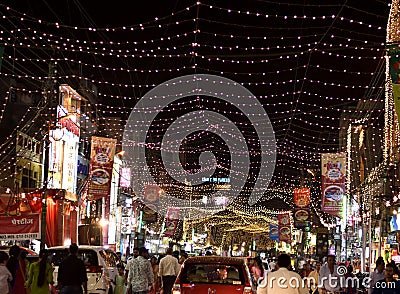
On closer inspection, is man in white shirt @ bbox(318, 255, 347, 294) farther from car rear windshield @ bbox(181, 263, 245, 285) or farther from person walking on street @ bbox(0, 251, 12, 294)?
person walking on street @ bbox(0, 251, 12, 294)

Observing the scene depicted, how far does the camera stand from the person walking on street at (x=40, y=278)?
14.7 meters

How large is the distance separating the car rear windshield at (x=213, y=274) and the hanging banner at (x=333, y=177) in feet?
74.5

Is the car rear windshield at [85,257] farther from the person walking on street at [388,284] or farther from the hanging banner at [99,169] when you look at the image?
the hanging banner at [99,169]

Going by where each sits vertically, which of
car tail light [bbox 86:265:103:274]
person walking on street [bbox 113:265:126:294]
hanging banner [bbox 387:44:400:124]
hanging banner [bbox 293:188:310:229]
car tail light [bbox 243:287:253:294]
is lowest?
person walking on street [bbox 113:265:126:294]

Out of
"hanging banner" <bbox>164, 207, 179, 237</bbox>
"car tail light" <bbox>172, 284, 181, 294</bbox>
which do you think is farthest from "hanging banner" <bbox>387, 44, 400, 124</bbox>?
"hanging banner" <bbox>164, 207, 179, 237</bbox>

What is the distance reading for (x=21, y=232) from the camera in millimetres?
27828

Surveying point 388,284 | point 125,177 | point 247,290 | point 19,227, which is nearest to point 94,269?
point 247,290

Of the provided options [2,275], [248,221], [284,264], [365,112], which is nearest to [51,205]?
[2,275]

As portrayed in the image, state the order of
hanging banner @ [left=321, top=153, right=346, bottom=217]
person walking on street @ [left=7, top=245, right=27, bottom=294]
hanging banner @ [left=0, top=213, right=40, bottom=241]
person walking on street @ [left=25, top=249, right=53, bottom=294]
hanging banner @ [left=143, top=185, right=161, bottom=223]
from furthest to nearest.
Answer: hanging banner @ [left=143, top=185, right=161, bottom=223] → hanging banner @ [left=321, top=153, right=346, bottom=217] → hanging banner @ [left=0, top=213, right=40, bottom=241] → person walking on street @ [left=7, top=245, right=27, bottom=294] → person walking on street @ [left=25, top=249, right=53, bottom=294]

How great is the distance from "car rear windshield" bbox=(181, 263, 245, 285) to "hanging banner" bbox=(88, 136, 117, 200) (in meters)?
21.2

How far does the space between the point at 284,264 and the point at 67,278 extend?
4838mm

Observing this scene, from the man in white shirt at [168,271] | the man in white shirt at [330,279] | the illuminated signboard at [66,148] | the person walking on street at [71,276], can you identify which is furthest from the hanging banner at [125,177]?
the person walking on street at [71,276]

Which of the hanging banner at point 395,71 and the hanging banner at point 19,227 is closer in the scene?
the hanging banner at point 395,71

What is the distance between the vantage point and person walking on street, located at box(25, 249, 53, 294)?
14.7m
